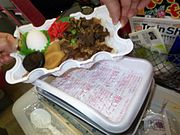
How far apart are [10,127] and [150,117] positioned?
94 cm

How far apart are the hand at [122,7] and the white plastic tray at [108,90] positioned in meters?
0.11

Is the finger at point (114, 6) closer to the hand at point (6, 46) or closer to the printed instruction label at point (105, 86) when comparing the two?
the printed instruction label at point (105, 86)

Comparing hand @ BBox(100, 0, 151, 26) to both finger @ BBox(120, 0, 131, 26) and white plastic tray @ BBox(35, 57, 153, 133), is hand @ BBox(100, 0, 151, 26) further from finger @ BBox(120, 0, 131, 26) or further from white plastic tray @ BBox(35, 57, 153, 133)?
white plastic tray @ BBox(35, 57, 153, 133)

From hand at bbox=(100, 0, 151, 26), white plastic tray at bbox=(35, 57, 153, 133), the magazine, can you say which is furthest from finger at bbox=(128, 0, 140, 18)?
the magazine

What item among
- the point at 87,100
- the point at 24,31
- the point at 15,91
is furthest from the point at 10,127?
the point at 87,100

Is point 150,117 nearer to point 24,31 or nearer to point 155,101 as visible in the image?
point 155,101

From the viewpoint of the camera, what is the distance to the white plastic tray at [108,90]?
50 centimetres

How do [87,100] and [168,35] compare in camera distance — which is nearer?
[87,100]

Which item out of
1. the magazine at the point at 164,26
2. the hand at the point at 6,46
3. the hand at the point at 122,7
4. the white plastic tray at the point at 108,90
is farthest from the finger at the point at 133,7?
the hand at the point at 6,46

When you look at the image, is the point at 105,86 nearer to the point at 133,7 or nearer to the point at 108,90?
the point at 108,90

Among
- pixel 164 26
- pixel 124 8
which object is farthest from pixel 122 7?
pixel 164 26

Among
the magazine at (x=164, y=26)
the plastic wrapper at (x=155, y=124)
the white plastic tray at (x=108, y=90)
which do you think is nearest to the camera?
the white plastic tray at (x=108, y=90)

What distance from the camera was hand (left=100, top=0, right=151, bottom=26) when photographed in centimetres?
55

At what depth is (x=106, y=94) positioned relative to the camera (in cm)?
57
